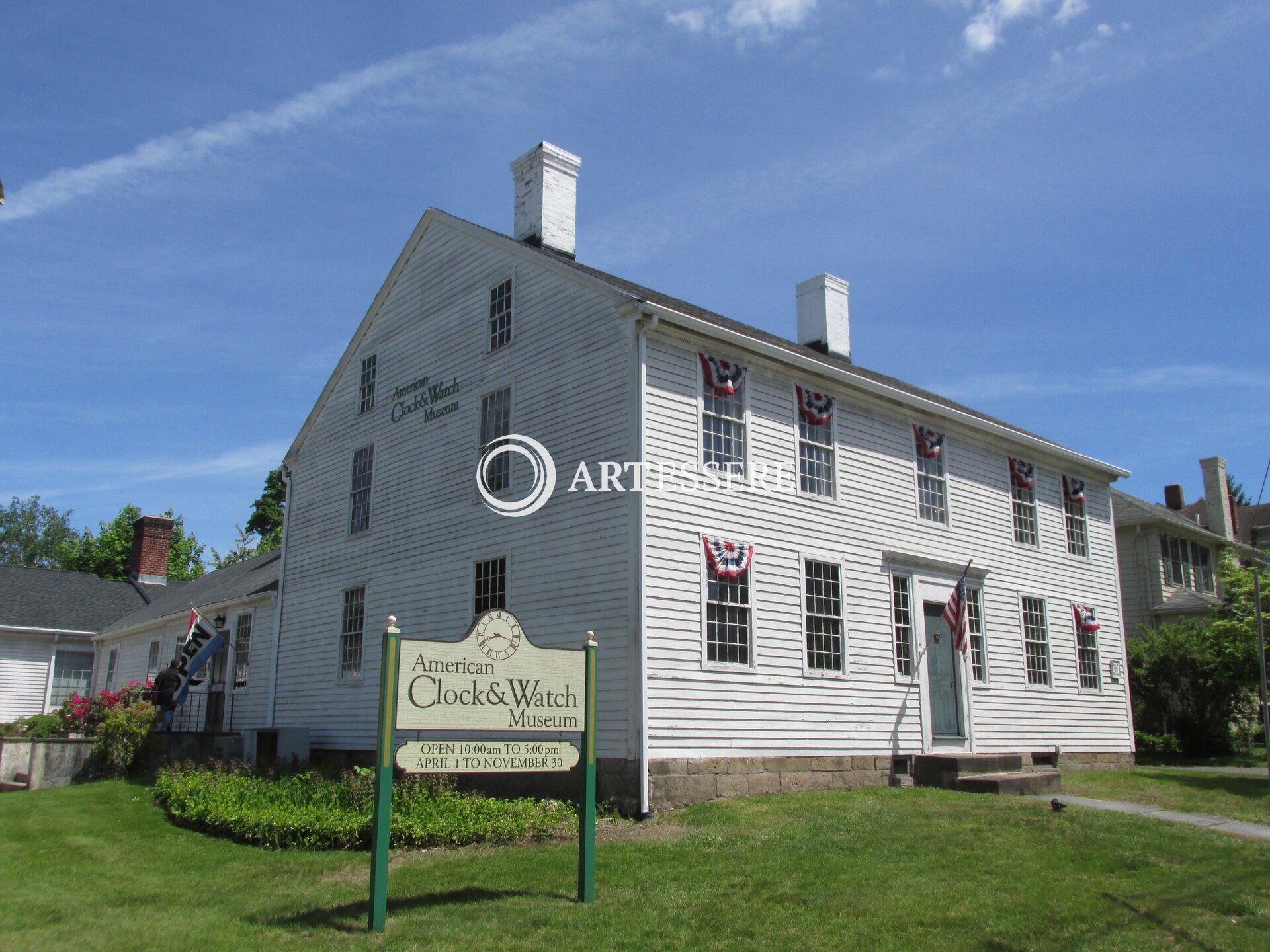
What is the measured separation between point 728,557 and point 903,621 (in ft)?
14.1

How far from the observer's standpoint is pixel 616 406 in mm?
14391

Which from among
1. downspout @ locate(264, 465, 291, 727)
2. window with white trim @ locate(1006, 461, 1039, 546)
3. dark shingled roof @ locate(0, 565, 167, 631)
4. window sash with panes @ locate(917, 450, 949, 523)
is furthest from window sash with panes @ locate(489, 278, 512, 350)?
dark shingled roof @ locate(0, 565, 167, 631)

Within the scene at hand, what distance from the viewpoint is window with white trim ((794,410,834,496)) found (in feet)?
53.1

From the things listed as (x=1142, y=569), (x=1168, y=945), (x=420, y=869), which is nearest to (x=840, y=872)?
(x=1168, y=945)

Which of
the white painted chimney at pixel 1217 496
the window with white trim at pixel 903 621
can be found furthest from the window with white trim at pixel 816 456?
the white painted chimney at pixel 1217 496

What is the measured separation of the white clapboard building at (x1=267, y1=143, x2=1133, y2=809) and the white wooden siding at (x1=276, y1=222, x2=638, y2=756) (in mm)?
54

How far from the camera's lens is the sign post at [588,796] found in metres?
8.54

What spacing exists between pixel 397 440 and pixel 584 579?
21.8 ft

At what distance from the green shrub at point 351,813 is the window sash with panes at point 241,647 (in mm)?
9476

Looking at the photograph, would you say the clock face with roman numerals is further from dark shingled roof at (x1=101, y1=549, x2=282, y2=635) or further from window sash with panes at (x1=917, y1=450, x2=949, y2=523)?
dark shingled roof at (x1=101, y1=549, x2=282, y2=635)

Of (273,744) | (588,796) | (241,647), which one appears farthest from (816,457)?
(241,647)

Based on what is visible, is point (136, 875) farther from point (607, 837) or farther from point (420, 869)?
point (607, 837)

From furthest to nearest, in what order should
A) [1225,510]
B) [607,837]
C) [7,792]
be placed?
[1225,510] → [7,792] → [607,837]

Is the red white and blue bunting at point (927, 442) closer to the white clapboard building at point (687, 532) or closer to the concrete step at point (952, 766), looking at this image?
the white clapboard building at point (687, 532)
